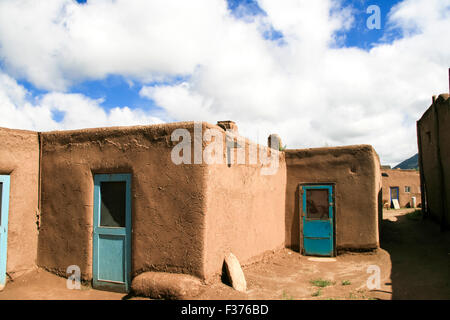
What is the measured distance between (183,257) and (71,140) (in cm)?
291

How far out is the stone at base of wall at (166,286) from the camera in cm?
449

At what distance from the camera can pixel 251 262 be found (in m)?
6.43

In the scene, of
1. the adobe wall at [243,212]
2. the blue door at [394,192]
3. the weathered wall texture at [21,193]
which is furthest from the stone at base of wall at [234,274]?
the blue door at [394,192]

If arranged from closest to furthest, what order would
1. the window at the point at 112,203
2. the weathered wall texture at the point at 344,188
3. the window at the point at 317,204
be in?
the window at the point at 112,203 < the weathered wall texture at the point at 344,188 < the window at the point at 317,204

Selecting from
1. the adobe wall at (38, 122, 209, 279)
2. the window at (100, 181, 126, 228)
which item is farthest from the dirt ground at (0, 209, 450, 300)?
the window at (100, 181, 126, 228)

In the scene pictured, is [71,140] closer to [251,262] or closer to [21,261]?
[21,261]

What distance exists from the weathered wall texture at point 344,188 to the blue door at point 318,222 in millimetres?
144

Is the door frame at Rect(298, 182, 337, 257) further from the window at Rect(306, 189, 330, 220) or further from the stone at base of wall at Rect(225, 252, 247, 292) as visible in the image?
the stone at base of wall at Rect(225, 252, 247, 292)

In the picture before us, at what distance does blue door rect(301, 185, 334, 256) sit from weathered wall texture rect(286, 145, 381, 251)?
144 mm

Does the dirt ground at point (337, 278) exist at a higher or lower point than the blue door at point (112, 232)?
lower

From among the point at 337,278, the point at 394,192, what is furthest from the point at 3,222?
the point at 394,192

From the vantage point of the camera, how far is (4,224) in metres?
5.30

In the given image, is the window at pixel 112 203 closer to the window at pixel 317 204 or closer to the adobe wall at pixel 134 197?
the adobe wall at pixel 134 197
